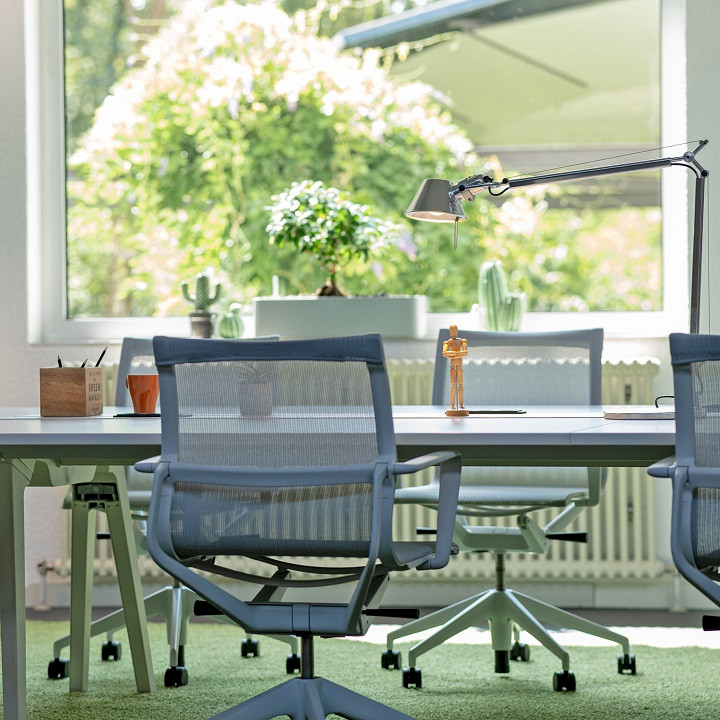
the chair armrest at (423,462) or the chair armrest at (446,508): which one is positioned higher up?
the chair armrest at (423,462)

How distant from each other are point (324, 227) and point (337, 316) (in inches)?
12.1

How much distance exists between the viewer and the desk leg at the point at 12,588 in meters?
2.45

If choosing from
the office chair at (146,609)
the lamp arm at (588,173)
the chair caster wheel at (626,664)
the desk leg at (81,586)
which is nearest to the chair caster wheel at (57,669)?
the office chair at (146,609)

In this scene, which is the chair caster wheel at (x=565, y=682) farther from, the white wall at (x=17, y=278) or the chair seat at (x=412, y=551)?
the white wall at (x=17, y=278)

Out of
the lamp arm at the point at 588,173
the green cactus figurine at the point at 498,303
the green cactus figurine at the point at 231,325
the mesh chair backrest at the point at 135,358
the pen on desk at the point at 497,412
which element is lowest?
the pen on desk at the point at 497,412

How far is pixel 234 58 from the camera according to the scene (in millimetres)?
4562

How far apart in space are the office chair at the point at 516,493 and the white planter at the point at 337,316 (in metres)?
0.72

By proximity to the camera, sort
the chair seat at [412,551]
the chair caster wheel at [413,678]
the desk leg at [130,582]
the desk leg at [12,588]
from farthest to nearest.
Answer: the chair caster wheel at [413,678] → the desk leg at [130,582] → the desk leg at [12,588] → the chair seat at [412,551]

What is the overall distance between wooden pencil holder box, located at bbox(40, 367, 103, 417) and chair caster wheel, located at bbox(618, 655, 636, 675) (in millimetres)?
1564

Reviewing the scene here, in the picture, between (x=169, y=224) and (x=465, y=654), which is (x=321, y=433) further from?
(x=169, y=224)

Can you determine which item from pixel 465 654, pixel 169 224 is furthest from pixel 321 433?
Answer: pixel 169 224

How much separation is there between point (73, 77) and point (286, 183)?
36.2 inches

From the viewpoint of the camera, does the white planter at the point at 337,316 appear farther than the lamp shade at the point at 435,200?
Yes

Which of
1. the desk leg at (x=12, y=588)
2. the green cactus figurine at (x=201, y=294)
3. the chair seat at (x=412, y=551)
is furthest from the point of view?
the green cactus figurine at (x=201, y=294)
